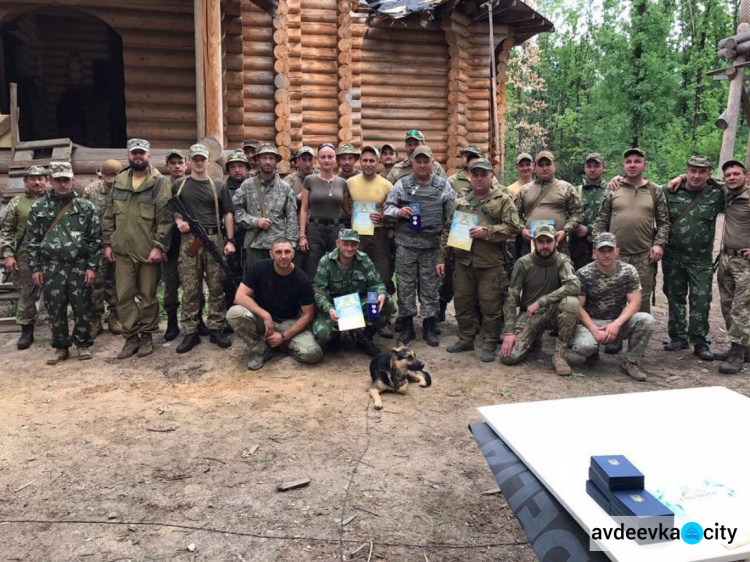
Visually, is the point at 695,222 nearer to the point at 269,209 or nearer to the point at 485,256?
the point at 485,256

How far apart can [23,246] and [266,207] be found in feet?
9.89

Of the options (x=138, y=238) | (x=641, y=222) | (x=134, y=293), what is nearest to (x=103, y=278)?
(x=134, y=293)

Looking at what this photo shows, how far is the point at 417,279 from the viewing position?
6.38 meters

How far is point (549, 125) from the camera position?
33.1 m

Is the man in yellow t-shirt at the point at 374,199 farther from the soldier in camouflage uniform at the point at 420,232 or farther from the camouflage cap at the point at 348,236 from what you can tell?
the camouflage cap at the point at 348,236

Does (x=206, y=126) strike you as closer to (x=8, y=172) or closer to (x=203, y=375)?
(x=8, y=172)

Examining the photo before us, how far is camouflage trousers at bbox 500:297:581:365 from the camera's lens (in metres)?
5.43

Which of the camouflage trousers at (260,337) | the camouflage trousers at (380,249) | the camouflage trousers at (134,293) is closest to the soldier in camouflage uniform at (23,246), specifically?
the camouflage trousers at (134,293)

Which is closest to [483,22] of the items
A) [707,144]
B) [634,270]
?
[634,270]

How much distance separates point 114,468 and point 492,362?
12.0 ft

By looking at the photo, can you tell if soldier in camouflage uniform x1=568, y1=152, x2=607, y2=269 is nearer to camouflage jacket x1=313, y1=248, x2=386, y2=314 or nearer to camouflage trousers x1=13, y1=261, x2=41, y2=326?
camouflage jacket x1=313, y1=248, x2=386, y2=314

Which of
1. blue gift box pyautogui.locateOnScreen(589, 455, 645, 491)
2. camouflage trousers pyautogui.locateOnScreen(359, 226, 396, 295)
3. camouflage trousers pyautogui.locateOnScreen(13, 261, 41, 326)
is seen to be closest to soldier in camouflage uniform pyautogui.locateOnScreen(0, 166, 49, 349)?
camouflage trousers pyautogui.locateOnScreen(13, 261, 41, 326)

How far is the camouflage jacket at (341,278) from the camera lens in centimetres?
575

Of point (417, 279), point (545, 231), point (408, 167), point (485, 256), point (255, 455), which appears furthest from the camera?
point (408, 167)
